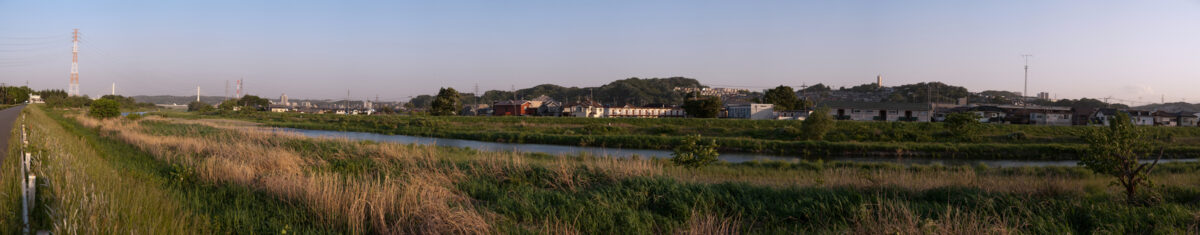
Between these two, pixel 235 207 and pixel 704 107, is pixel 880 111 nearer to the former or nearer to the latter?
pixel 704 107

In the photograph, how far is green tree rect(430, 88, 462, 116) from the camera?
84312 mm

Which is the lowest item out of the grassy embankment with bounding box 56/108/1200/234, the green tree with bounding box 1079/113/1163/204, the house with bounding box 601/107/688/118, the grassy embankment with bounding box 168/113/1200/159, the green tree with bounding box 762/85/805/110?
the grassy embankment with bounding box 168/113/1200/159

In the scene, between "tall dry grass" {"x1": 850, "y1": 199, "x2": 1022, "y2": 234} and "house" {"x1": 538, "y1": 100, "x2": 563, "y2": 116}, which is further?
"house" {"x1": 538, "y1": 100, "x2": 563, "y2": 116}

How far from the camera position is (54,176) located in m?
6.27

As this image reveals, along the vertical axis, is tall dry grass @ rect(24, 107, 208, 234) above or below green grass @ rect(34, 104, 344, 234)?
above

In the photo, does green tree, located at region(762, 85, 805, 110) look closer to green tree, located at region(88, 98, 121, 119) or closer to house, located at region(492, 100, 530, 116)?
house, located at region(492, 100, 530, 116)

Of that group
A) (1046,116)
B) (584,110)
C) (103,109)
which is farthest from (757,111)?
(103,109)

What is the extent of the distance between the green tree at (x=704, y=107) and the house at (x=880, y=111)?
51.7 feet

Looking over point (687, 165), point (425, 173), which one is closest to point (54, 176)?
point (425, 173)

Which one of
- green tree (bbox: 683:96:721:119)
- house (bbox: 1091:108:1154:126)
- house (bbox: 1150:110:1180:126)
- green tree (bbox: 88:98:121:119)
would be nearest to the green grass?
green tree (bbox: 88:98:121:119)

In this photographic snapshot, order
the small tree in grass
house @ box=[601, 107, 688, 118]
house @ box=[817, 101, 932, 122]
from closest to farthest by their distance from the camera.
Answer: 1. the small tree in grass
2. house @ box=[817, 101, 932, 122]
3. house @ box=[601, 107, 688, 118]

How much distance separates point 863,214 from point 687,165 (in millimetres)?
7515

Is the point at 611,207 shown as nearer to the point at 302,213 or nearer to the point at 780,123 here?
the point at 302,213

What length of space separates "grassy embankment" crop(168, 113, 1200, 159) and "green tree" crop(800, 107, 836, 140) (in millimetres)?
937
